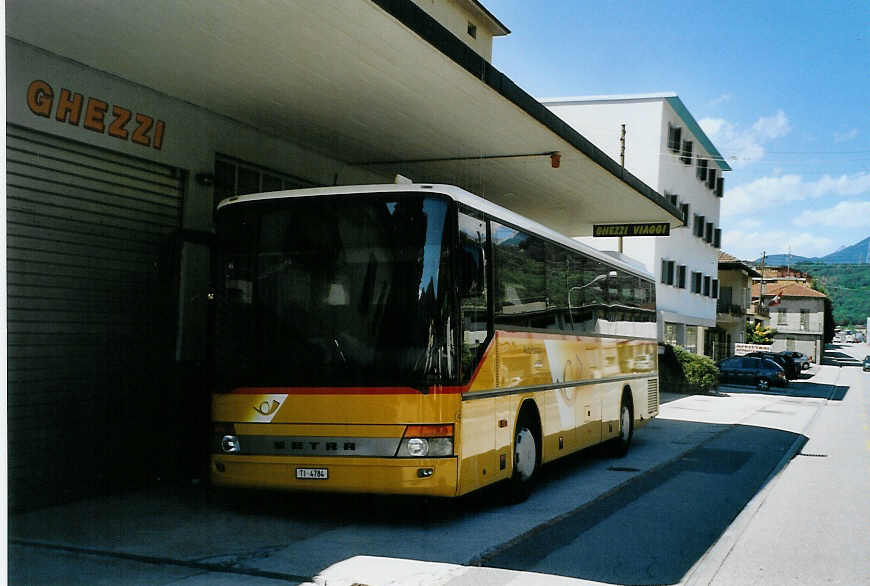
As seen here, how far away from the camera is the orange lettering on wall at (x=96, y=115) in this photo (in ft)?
31.9

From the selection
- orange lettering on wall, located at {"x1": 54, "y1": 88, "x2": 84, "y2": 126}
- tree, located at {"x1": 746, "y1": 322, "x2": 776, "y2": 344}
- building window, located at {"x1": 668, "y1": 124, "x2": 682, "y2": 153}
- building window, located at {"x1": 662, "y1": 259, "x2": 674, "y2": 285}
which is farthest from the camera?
tree, located at {"x1": 746, "y1": 322, "x2": 776, "y2": 344}

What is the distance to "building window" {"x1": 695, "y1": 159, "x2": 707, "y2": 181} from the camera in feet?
153

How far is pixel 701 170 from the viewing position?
4759cm

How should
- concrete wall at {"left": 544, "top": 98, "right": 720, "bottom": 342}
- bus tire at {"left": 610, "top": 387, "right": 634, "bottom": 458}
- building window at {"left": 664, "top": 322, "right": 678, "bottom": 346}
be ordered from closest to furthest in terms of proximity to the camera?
bus tire at {"left": 610, "top": 387, "right": 634, "bottom": 458}, concrete wall at {"left": 544, "top": 98, "right": 720, "bottom": 342}, building window at {"left": 664, "top": 322, "right": 678, "bottom": 346}

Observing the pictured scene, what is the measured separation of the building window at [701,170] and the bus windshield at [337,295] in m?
40.5

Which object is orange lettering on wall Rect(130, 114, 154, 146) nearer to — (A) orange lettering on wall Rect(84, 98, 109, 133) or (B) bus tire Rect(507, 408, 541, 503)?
(A) orange lettering on wall Rect(84, 98, 109, 133)

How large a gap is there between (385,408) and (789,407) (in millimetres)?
25493

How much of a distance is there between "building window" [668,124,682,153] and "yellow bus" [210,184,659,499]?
106ft

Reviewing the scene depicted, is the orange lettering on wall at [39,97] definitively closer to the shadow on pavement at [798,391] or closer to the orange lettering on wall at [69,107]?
the orange lettering on wall at [69,107]

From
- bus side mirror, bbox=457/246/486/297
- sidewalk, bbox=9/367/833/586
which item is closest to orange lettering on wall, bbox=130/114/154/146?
sidewalk, bbox=9/367/833/586

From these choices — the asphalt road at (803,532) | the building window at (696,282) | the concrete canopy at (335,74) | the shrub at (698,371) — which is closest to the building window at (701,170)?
the building window at (696,282)

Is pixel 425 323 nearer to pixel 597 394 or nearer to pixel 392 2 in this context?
pixel 392 2

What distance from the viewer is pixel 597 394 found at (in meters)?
13.7

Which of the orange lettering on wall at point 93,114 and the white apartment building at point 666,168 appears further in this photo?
the white apartment building at point 666,168
